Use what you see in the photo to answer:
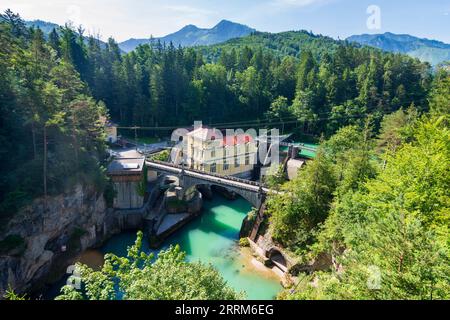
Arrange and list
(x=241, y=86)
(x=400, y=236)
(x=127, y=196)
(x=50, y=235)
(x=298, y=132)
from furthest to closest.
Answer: (x=241, y=86)
(x=298, y=132)
(x=127, y=196)
(x=50, y=235)
(x=400, y=236)

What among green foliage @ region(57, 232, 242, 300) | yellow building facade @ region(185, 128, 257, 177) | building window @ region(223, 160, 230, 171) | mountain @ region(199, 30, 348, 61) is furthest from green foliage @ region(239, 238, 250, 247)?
mountain @ region(199, 30, 348, 61)

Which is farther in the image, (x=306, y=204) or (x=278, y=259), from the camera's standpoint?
(x=278, y=259)

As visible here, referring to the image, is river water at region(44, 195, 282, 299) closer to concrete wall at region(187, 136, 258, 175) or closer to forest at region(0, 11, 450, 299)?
forest at region(0, 11, 450, 299)

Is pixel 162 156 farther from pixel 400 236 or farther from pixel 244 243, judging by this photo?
pixel 400 236

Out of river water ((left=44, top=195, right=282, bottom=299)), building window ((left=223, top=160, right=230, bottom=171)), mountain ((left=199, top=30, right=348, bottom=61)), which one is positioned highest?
mountain ((left=199, top=30, right=348, bottom=61))

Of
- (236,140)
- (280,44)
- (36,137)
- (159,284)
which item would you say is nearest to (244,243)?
(236,140)

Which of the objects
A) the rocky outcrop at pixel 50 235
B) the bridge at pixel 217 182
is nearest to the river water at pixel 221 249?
the rocky outcrop at pixel 50 235
